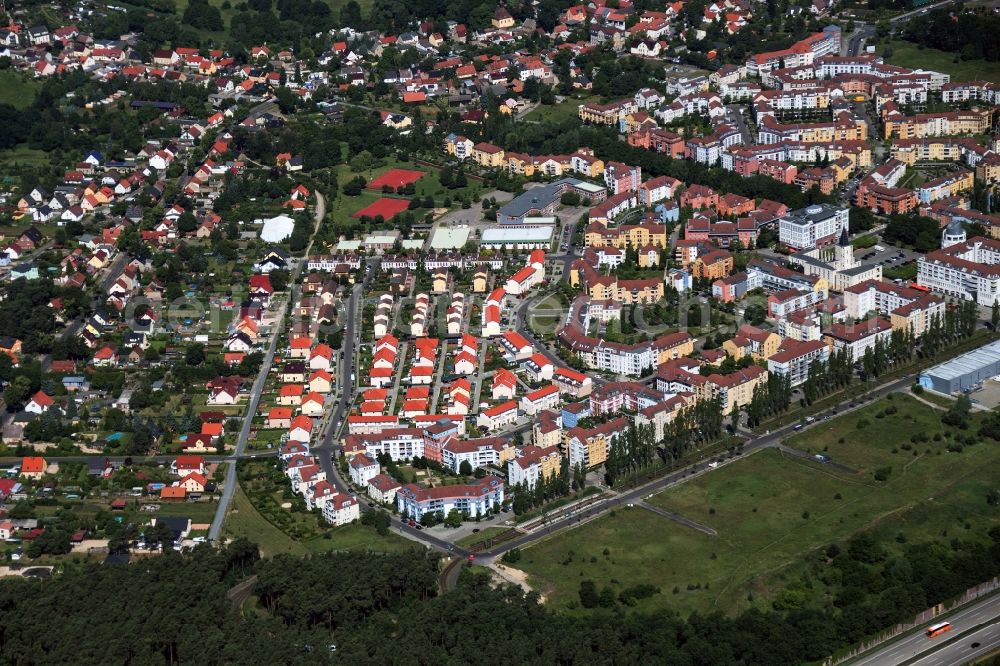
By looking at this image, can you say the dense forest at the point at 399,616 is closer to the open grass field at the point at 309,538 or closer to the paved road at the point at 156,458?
the open grass field at the point at 309,538

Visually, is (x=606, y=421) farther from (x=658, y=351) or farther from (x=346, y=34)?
(x=346, y=34)

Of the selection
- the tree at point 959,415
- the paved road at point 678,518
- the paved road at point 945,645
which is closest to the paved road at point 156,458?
the paved road at point 678,518

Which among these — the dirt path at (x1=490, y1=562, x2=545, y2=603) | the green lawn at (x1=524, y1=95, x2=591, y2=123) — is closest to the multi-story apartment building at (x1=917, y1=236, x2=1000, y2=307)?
the green lawn at (x1=524, y1=95, x2=591, y2=123)

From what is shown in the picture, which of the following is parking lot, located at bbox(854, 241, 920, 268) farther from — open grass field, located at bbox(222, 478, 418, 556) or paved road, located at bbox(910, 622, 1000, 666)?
open grass field, located at bbox(222, 478, 418, 556)

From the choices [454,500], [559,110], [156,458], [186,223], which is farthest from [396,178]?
[454,500]

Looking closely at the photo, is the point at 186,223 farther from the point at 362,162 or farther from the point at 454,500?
the point at 454,500

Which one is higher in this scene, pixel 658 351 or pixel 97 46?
pixel 97 46

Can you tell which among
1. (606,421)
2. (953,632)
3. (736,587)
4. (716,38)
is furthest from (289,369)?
(716,38)
